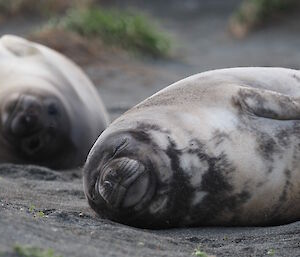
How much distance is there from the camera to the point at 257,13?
1596 centimetres

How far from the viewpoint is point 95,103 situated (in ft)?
27.9

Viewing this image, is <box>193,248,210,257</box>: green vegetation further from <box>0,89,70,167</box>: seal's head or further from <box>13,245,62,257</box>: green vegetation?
<box>0,89,70,167</box>: seal's head

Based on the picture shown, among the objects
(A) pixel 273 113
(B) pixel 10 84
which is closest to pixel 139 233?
(A) pixel 273 113

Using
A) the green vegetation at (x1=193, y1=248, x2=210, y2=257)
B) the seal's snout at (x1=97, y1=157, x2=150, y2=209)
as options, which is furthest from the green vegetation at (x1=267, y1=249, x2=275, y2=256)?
the seal's snout at (x1=97, y1=157, x2=150, y2=209)

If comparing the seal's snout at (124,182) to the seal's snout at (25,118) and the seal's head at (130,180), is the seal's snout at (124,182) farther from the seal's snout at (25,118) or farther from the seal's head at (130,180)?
the seal's snout at (25,118)

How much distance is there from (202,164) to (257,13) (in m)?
11.5

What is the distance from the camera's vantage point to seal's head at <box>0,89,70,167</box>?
7609 millimetres

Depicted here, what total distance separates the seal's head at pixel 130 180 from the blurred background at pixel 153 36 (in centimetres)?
526

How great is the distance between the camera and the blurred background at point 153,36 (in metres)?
12.2

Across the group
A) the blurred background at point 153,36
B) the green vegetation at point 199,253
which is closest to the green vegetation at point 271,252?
the green vegetation at point 199,253

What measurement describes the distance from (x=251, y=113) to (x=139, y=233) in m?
1.03

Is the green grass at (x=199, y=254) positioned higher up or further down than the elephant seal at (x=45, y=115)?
higher up

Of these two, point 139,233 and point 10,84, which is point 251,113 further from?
point 10,84

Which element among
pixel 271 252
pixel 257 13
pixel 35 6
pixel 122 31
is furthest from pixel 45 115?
pixel 35 6
